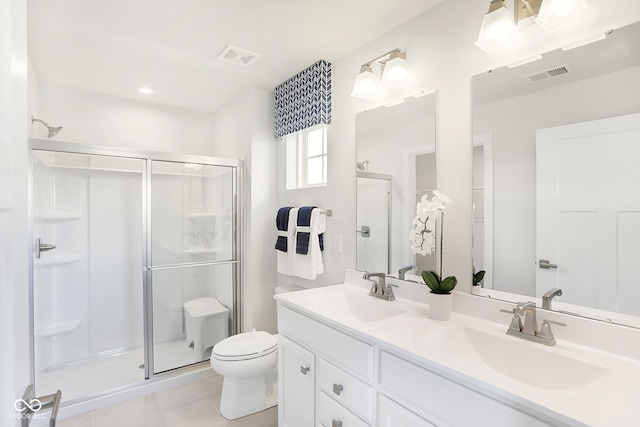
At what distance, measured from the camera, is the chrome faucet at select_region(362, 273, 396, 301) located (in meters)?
1.79

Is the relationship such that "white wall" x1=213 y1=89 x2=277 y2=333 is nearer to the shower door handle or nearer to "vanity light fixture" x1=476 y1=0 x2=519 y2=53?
the shower door handle

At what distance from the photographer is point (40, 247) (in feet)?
7.37

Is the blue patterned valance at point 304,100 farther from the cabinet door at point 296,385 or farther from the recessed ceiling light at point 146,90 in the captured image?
the cabinet door at point 296,385

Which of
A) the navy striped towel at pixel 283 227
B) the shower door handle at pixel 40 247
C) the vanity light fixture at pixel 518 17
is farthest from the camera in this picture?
the navy striped towel at pixel 283 227

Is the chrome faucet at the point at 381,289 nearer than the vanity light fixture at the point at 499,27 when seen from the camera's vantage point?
→ No

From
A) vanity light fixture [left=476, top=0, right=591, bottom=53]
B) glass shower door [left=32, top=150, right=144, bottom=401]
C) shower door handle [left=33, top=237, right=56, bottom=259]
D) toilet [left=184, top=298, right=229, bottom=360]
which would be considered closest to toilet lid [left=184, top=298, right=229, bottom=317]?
toilet [left=184, top=298, right=229, bottom=360]

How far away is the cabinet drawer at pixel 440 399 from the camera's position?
0.89 meters

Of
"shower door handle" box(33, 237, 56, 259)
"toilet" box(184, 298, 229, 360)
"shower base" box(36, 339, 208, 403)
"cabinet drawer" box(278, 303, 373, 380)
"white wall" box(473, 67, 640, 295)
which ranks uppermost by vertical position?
"white wall" box(473, 67, 640, 295)

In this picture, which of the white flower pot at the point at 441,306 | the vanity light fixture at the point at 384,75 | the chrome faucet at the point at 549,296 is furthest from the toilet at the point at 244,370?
the vanity light fixture at the point at 384,75

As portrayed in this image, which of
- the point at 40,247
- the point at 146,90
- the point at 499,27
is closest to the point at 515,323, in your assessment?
the point at 499,27

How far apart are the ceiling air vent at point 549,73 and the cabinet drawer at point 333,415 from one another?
154 centimetres

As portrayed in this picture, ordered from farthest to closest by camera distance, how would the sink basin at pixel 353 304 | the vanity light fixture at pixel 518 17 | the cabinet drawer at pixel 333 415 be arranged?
the sink basin at pixel 353 304, the cabinet drawer at pixel 333 415, the vanity light fixture at pixel 518 17

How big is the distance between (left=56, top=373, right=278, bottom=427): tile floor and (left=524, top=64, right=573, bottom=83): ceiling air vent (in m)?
2.33

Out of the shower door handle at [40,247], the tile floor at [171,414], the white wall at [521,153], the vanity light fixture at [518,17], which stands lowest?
the tile floor at [171,414]
